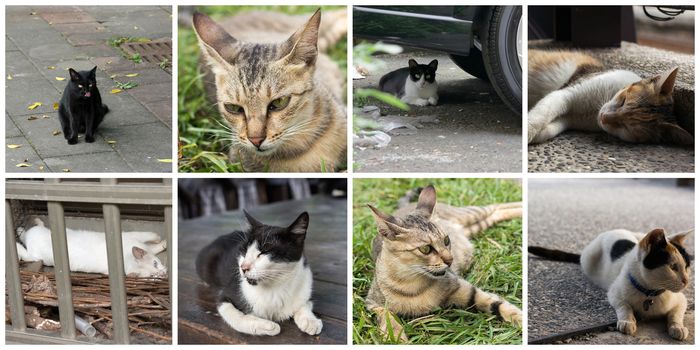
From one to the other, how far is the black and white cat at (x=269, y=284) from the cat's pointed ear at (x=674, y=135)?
1.60m

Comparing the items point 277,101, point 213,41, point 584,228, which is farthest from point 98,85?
point 584,228

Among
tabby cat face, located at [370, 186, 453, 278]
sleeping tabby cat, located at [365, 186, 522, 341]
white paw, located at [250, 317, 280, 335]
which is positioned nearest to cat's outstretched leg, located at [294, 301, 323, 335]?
white paw, located at [250, 317, 280, 335]


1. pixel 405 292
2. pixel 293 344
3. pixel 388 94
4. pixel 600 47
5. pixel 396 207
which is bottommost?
pixel 293 344

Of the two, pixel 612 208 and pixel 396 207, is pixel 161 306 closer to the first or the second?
pixel 396 207

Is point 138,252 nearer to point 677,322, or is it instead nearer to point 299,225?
point 299,225

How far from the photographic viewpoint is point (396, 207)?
3713 mm

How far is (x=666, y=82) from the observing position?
3.10m

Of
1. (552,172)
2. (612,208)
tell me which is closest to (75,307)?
(552,172)

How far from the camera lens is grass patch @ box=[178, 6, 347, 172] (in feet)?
A: 10.7

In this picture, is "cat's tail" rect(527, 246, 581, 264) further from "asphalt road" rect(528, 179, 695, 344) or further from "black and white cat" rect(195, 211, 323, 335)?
"black and white cat" rect(195, 211, 323, 335)

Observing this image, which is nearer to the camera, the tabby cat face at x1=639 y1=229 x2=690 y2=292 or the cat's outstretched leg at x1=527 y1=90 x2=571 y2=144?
the tabby cat face at x1=639 y1=229 x2=690 y2=292

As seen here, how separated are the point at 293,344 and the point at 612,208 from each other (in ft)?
8.99

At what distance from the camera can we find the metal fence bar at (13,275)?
320 centimetres

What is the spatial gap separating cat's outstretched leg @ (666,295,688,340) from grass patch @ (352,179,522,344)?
0.66 metres
